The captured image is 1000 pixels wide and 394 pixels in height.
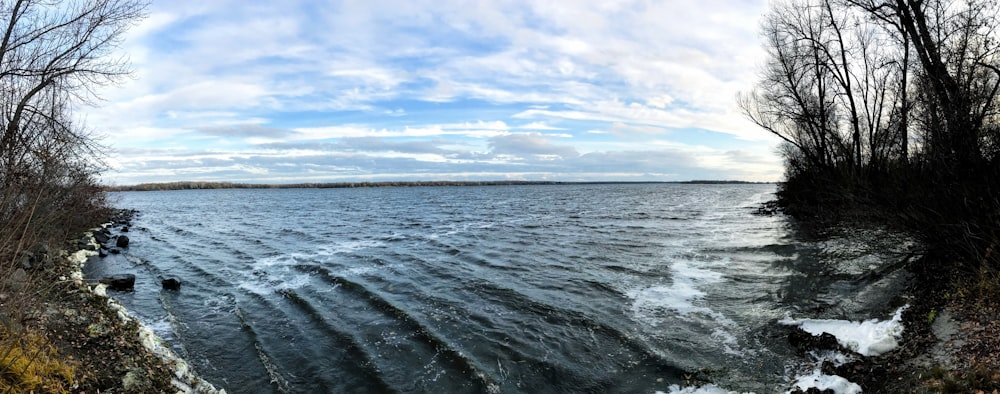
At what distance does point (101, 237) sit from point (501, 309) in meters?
26.6

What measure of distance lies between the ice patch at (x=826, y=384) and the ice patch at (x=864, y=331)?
1140 mm

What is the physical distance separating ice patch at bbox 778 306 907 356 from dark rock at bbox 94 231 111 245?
104 ft

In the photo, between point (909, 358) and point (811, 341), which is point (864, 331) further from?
point (909, 358)

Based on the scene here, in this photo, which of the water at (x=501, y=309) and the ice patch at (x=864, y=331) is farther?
the water at (x=501, y=309)

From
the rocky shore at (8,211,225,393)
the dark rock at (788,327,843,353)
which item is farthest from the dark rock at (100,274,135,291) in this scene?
the dark rock at (788,327,843,353)

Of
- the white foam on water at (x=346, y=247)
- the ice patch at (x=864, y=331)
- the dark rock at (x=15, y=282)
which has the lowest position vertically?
the white foam on water at (x=346, y=247)

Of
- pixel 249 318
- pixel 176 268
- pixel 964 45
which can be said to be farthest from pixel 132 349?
pixel 964 45

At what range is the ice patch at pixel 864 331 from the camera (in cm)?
736

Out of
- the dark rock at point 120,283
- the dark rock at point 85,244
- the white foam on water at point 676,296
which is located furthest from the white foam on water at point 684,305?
the dark rock at point 85,244

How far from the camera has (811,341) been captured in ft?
26.9

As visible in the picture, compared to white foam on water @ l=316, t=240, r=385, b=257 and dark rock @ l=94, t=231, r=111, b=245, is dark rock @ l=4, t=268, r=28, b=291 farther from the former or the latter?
dark rock @ l=94, t=231, r=111, b=245

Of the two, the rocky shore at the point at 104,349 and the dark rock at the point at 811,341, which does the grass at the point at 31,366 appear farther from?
the dark rock at the point at 811,341

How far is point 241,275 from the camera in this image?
16.6 meters

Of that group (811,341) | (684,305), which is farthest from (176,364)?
(811,341)
